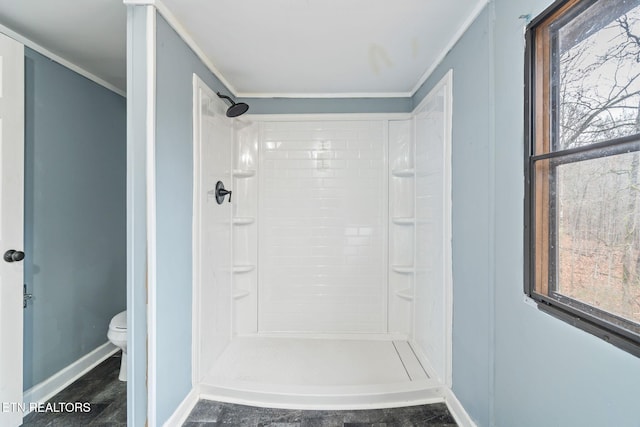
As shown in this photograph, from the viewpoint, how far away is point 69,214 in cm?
239

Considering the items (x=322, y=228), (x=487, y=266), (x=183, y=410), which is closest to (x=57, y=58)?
(x=322, y=228)

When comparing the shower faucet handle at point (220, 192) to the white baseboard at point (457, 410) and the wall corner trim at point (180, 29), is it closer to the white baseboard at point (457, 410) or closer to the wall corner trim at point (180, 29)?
the wall corner trim at point (180, 29)

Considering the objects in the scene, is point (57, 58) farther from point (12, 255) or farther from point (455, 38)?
point (455, 38)

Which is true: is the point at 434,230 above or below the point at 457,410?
above

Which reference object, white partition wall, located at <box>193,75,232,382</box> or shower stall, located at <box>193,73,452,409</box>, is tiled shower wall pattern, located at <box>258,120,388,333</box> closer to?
shower stall, located at <box>193,73,452,409</box>

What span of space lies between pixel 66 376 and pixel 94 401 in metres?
0.39

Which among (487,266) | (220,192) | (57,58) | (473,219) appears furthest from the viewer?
(220,192)

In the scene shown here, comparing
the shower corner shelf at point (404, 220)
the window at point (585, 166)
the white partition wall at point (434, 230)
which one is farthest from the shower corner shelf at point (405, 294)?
the window at point (585, 166)

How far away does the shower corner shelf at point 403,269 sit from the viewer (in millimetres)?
2879

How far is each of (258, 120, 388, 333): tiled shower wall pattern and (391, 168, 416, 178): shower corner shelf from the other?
102mm

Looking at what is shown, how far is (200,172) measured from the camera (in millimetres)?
2158

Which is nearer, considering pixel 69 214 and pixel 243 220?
pixel 69 214

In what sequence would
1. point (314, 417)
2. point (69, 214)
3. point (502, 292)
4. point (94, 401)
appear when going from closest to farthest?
point (502, 292) < point (314, 417) < point (94, 401) < point (69, 214)

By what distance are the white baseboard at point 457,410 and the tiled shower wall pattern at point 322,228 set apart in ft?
3.38
